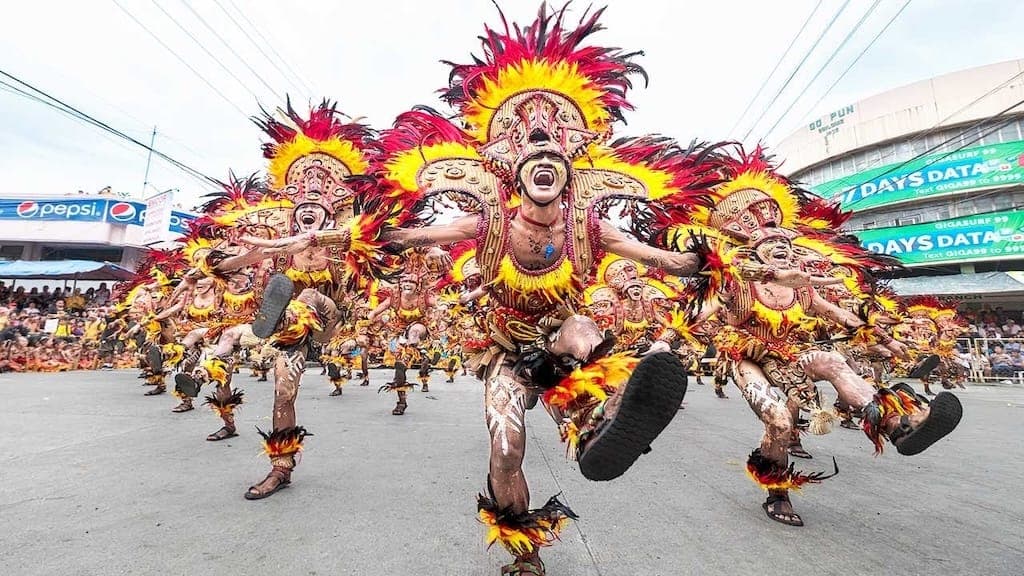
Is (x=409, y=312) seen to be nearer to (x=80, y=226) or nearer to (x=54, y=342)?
(x=54, y=342)

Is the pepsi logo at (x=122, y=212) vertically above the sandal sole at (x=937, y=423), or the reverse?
the pepsi logo at (x=122, y=212)

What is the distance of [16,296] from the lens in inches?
779

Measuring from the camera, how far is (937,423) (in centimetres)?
257

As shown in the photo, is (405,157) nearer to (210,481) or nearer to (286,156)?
(286,156)

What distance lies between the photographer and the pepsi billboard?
23109mm

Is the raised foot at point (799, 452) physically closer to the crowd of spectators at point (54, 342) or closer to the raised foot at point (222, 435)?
the raised foot at point (222, 435)

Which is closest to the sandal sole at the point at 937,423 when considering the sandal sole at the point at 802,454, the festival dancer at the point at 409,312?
the sandal sole at the point at 802,454

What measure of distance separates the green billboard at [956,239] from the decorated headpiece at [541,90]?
2528 cm

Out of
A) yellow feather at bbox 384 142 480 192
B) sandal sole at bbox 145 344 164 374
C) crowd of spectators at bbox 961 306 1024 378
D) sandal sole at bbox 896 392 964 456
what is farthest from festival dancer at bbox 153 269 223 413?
crowd of spectators at bbox 961 306 1024 378

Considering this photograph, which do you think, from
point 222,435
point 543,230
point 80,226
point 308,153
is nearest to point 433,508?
point 543,230

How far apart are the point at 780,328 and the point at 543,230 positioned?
95.4 inches

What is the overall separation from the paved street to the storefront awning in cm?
1996

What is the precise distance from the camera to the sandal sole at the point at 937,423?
2.55 m

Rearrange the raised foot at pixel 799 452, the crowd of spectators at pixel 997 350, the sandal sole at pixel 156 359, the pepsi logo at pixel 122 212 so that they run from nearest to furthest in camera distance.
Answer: the raised foot at pixel 799 452, the sandal sole at pixel 156 359, the crowd of spectators at pixel 997 350, the pepsi logo at pixel 122 212
